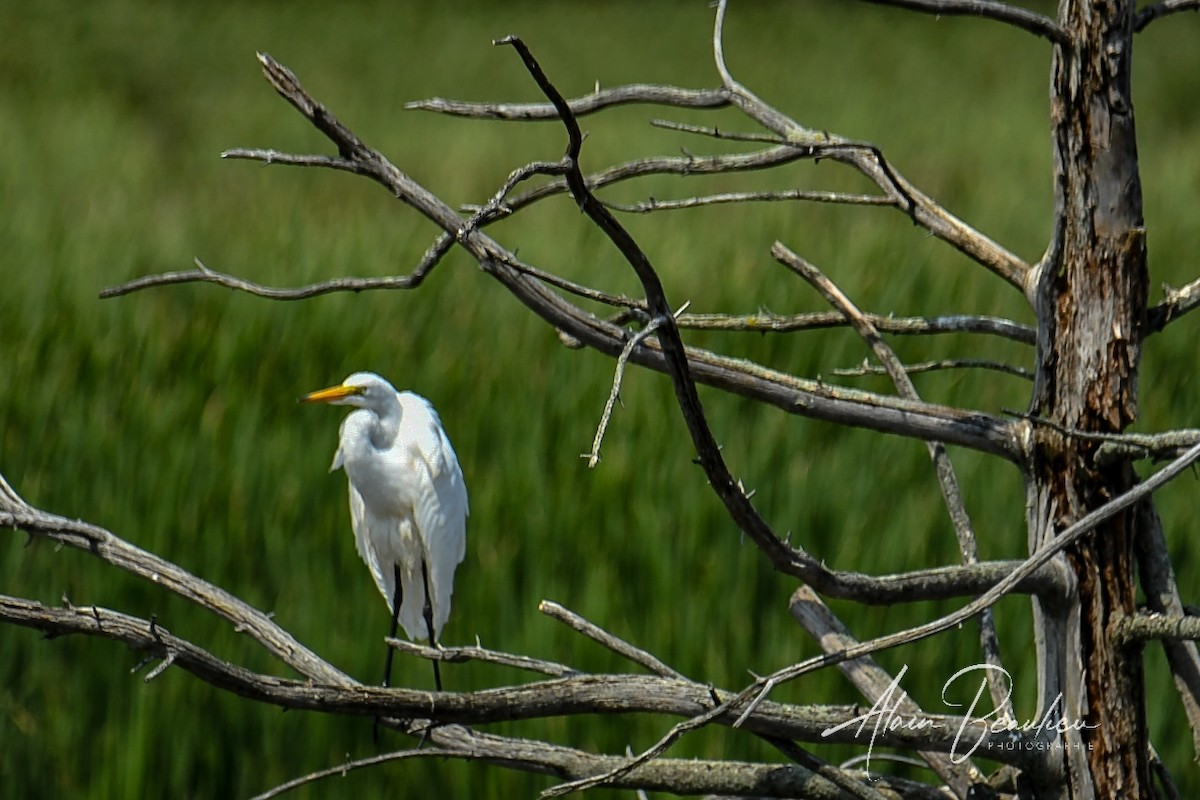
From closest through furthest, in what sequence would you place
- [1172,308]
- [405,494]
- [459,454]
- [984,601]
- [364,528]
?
[984,601], [1172,308], [405,494], [364,528], [459,454]

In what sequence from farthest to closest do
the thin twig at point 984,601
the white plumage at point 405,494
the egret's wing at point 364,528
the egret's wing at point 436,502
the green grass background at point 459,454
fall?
the green grass background at point 459,454 → the egret's wing at point 364,528 → the egret's wing at point 436,502 → the white plumage at point 405,494 → the thin twig at point 984,601

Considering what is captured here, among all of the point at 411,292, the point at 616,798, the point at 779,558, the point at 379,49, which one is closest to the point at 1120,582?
the point at 779,558

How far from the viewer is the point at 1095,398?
3.21 feet

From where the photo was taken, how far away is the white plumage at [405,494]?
131 cm

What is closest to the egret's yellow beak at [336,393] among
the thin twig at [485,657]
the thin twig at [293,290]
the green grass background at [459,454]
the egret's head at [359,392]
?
the egret's head at [359,392]

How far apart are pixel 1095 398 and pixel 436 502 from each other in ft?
2.71

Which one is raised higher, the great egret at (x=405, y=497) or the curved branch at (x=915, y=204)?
the curved branch at (x=915, y=204)

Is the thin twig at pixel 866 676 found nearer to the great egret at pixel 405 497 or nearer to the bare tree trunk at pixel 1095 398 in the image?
the bare tree trunk at pixel 1095 398

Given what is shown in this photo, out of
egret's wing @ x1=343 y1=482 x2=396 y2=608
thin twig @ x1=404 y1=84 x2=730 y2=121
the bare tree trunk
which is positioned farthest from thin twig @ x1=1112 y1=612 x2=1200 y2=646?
egret's wing @ x1=343 y1=482 x2=396 y2=608

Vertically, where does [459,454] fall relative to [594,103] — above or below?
above

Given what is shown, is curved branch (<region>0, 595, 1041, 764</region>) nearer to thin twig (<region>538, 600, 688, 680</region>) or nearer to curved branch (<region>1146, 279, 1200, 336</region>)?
thin twig (<region>538, 600, 688, 680</region>)

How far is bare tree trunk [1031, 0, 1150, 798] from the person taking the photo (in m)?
0.95

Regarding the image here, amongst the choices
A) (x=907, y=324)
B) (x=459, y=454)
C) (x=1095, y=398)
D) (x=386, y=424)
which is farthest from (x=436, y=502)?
(x=459, y=454)

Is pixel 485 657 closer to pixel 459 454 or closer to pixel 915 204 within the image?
pixel 915 204
